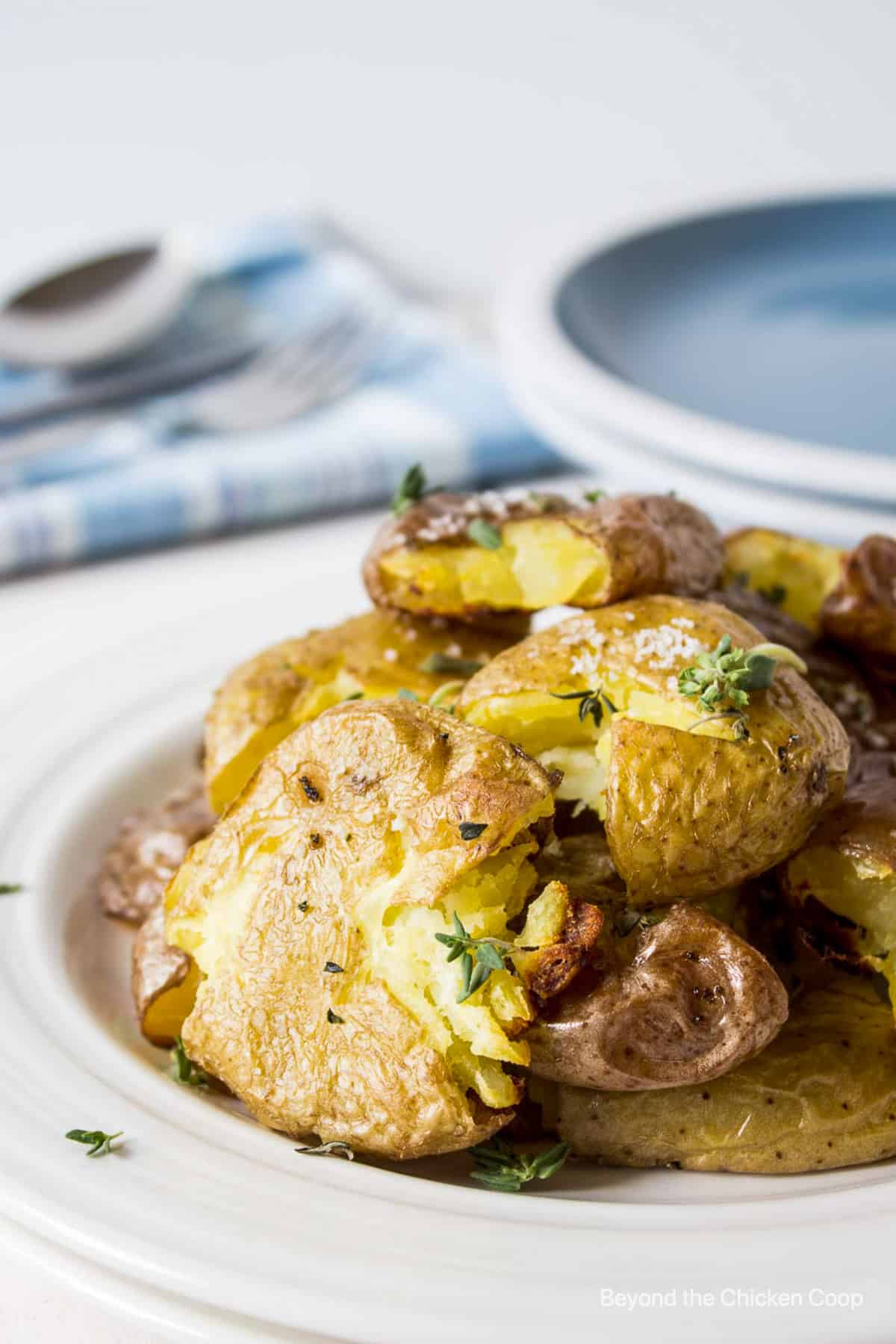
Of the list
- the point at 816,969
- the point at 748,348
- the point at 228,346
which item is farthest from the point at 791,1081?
the point at 228,346

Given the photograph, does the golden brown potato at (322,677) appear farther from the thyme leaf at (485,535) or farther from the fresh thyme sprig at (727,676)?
the fresh thyme sprig at (727,676)

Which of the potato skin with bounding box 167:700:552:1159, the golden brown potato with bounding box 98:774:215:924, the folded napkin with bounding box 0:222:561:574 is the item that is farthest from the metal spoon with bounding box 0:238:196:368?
the potato skin with bounding box 167:700:552:1159

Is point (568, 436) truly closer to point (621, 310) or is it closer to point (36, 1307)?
point (621, 310)

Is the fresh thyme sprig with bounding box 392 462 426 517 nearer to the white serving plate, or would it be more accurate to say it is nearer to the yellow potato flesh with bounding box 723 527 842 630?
the yellow potato flesh with bounding box 723 527 842 630

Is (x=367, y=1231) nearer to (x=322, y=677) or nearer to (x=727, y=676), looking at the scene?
(x=727, y=676)

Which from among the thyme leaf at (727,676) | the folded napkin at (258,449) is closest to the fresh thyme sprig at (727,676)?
the thyme leaf at (727,676)

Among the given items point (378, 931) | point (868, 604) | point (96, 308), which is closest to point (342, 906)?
point (378, 931)
